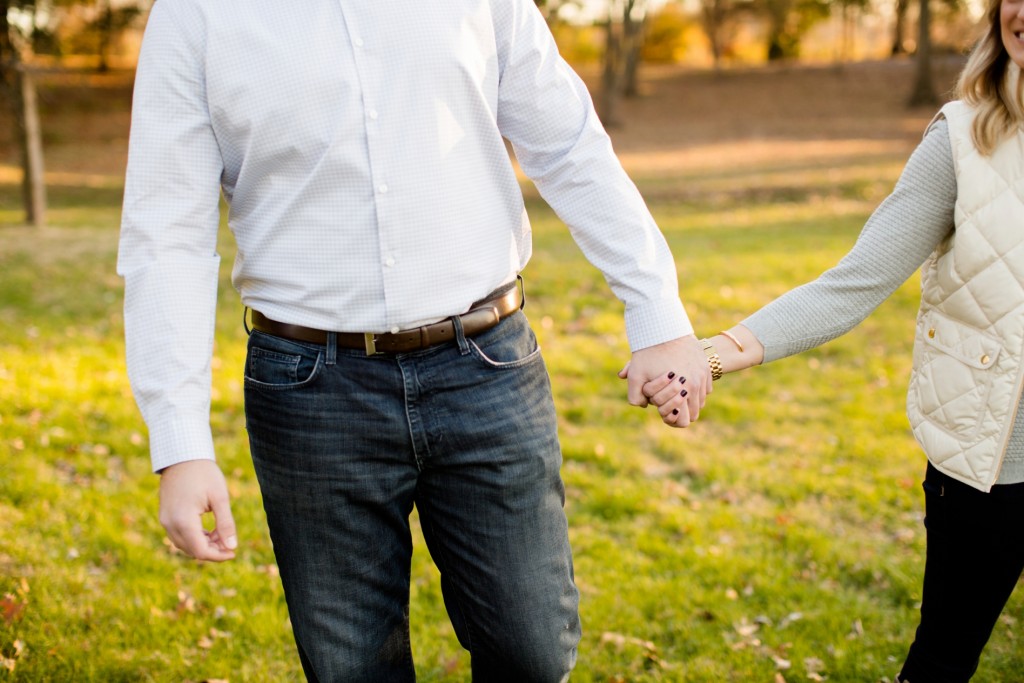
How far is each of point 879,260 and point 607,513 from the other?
2.61 metres

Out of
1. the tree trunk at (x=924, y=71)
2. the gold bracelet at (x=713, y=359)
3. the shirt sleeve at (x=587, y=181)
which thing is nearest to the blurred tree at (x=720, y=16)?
the tree trunk at (x=924, y=71)

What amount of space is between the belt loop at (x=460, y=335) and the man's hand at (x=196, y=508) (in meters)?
0.60

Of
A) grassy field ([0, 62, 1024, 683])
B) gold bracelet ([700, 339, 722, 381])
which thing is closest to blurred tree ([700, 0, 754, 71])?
grassy field ([0, 62, 1024, 683])

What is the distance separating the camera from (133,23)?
21.0m

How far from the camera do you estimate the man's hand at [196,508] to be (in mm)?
1949

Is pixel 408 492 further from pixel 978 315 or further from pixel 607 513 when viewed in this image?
pixel 607 513

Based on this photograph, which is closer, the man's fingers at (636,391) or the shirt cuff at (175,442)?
the shirt cuff at (175,442)

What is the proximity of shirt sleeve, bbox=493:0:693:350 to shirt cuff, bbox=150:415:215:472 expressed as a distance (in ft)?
3.28

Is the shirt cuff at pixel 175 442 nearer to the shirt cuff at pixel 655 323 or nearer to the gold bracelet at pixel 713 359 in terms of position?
the shirt cuff at pixel 655 323

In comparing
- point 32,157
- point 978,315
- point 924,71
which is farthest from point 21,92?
point 924,71

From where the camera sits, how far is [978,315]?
2.27m

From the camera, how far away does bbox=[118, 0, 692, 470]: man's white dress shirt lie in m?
2.02

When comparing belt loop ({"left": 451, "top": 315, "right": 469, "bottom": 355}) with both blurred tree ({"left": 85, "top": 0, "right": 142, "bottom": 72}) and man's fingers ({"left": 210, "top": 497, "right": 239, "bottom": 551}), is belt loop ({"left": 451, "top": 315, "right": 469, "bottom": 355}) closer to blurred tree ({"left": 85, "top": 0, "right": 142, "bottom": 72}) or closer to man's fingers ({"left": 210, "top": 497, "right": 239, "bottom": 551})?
man's fingers ({"left": 210, "top": 497, "right": 239, "bottom": 551})

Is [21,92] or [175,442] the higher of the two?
[175,442]
